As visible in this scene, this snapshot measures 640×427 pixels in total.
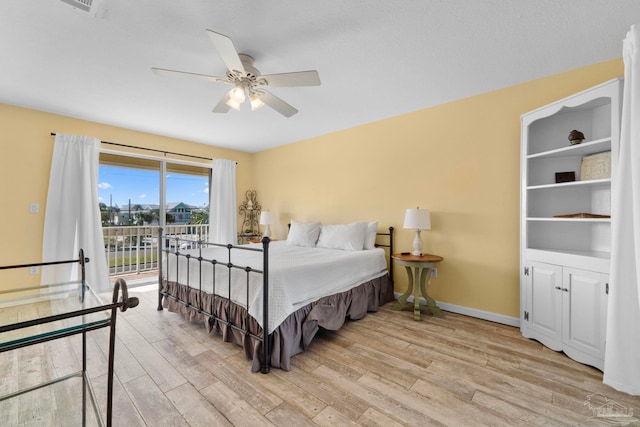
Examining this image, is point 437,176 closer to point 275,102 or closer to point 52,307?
point 275,102

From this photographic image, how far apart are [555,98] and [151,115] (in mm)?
4559

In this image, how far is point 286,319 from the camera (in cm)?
213

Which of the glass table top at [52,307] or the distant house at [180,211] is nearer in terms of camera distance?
the glass table top at [52,307]

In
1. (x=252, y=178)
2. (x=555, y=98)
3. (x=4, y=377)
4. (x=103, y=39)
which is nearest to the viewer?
(x=4, y=377)

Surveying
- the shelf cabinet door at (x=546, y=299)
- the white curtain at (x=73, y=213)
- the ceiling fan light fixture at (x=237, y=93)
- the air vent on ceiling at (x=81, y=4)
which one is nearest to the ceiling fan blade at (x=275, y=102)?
the ceiling fan light fixture at (x=237, y=93)

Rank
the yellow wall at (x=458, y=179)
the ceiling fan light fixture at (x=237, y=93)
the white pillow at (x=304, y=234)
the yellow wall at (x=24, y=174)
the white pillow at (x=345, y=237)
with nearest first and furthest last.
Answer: the ceiling fan light fixture at (x=237, y=93) < the yellow wall at (x=458, y=179) < the yellow wall at (x=24, y=174) < the white pillow at (x=345, y=237) < the white pillow at (x=304, y=234)

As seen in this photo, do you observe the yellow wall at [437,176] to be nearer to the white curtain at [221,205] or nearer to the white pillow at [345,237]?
the white pillow at [345,237]

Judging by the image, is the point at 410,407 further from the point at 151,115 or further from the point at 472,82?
the point at 151,115

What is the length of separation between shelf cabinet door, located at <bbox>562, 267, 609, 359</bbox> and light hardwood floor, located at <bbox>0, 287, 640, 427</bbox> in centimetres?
17

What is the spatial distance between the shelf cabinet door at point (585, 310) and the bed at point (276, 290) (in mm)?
1732

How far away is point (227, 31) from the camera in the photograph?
6.42 feet

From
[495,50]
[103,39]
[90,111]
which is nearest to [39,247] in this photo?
[90,111]

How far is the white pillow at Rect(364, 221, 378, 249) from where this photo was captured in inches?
142

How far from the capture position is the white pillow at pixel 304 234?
396 cm
